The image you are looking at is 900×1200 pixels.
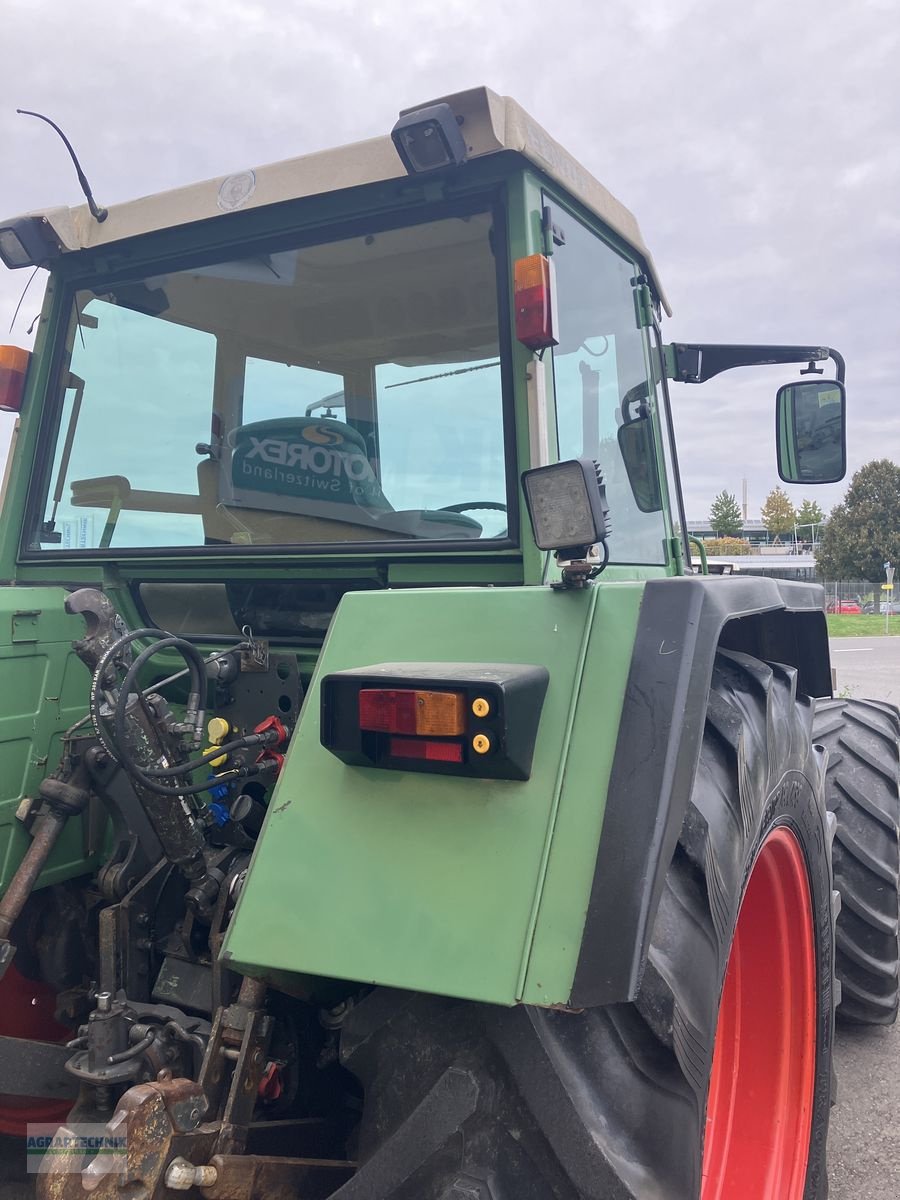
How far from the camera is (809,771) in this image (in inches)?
76.2

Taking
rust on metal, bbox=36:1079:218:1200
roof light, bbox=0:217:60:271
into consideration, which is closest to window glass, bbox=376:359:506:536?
roof light, bbox=0:217:60:271

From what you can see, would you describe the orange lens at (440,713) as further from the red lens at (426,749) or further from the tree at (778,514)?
the tree at (778,514)

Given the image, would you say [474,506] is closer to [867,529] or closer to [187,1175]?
[187,1175]

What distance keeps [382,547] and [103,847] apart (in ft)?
3.03

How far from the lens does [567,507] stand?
1.33 meters

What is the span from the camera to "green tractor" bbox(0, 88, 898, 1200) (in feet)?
3.80

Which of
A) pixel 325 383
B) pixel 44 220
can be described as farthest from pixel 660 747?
pixel 44 220

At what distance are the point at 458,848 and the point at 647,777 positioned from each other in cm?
→ 26

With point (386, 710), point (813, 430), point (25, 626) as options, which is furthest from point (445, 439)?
point (813, 430)

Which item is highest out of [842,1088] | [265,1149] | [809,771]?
[809,771]

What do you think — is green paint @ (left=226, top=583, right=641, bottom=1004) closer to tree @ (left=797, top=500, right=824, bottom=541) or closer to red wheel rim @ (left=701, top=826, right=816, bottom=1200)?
red wheel rim @ (left=701, top=826, right=816, bottom=1200)

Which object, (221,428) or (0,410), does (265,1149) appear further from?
(0,410)

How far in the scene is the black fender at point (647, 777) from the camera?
109cm

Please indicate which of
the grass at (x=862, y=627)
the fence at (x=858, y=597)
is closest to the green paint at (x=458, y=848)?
the grass at (x=862, y=627)
